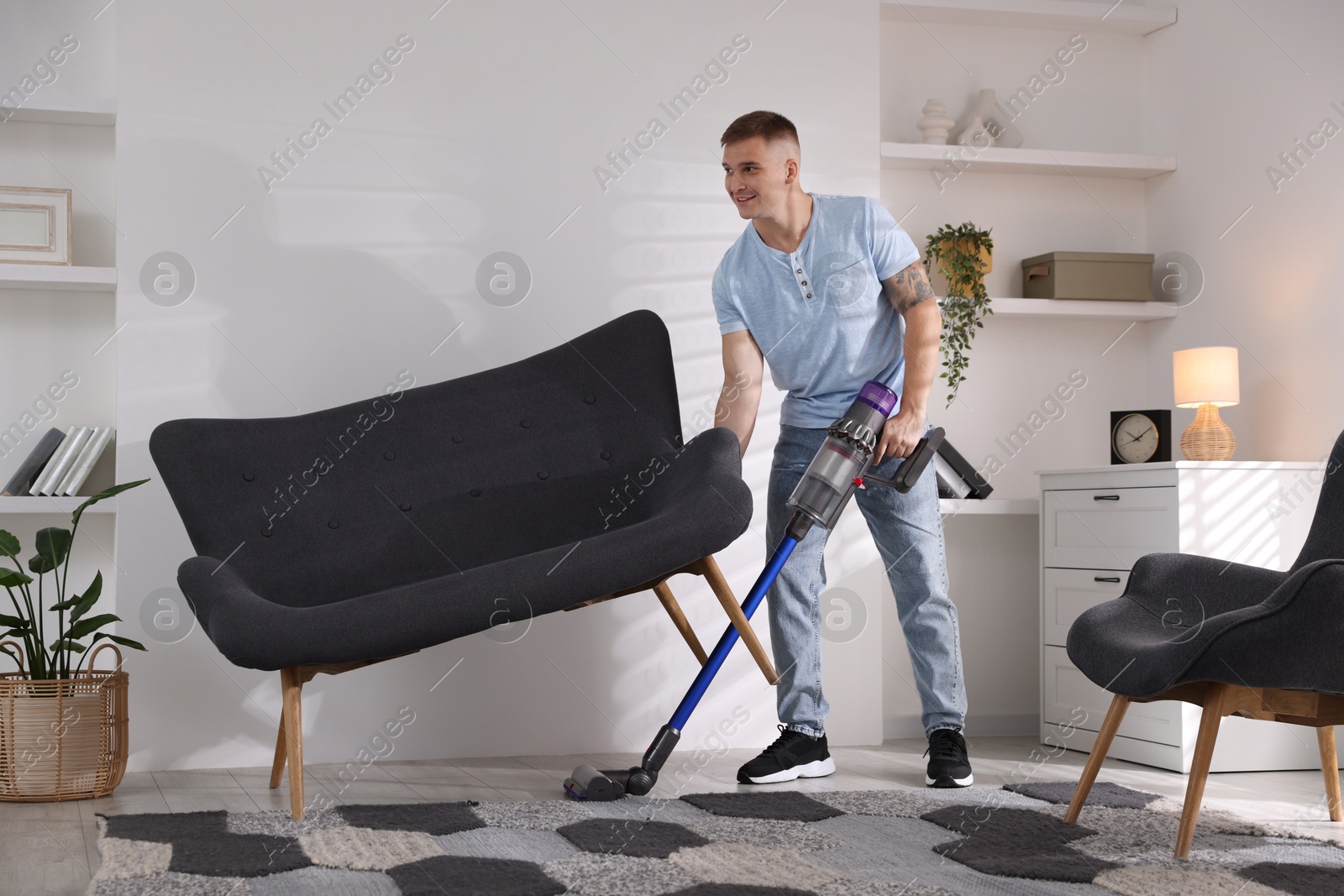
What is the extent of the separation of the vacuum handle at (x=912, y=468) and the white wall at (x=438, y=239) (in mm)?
756

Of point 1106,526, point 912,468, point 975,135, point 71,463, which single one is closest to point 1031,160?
point 975,135

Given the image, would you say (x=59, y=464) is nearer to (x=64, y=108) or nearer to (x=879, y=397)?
(x=64, y=108)

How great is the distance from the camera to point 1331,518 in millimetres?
2146

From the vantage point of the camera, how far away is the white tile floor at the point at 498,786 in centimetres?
216

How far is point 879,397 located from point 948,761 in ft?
2.70

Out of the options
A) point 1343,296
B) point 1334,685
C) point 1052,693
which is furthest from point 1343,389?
point 1334,685

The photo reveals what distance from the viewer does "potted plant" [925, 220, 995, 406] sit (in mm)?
3545

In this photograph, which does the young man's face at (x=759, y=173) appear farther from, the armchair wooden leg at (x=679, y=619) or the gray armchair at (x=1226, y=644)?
the gray armchair at (x=1226, y=644)

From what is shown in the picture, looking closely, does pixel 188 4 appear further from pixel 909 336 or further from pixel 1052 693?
pixel 1052 693

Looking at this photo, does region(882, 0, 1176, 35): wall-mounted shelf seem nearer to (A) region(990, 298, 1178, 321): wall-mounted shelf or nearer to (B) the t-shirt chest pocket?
(A) region(990, 298, 1178, 321): wall-mounted shelf

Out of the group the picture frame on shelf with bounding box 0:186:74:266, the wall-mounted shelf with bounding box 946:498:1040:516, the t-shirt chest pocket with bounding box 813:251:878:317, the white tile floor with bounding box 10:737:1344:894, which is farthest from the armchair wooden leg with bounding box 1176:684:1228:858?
the picture frame on shelf with bounding box 0:186:74:266

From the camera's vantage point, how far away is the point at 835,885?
1.66 metres

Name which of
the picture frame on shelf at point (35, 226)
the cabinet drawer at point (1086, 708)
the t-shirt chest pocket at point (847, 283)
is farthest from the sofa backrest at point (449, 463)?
the cabinet drawer at point (1086, 708)

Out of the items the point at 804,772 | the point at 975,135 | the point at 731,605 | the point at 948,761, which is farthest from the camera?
the point at 975,135
